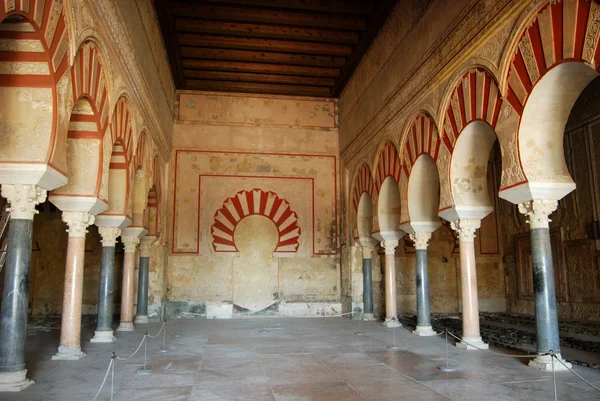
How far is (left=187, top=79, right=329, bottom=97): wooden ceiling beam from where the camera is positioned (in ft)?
32.6

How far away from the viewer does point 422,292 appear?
662 centimetres

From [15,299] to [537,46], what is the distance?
4451 millimetres

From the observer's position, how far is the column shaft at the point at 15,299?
3.46 m

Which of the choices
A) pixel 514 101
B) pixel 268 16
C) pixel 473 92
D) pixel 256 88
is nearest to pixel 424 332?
pixel 473 92

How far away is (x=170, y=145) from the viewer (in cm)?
971

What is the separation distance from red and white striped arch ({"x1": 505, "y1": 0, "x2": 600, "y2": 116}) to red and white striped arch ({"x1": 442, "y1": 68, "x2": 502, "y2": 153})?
263 millimetres

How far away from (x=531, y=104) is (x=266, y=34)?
4.82 m

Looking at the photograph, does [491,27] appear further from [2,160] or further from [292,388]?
[2,160]

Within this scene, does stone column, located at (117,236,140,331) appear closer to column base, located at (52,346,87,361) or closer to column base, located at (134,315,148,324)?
column base, located at (134,315,148,324)

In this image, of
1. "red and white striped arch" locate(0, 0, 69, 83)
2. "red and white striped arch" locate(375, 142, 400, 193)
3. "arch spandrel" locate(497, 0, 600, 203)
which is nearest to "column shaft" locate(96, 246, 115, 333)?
"red and white striped arch" locate(0, 0, 69, 83)

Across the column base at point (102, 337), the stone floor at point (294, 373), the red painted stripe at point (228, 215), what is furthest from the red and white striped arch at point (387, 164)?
the column base at point (102, 337)

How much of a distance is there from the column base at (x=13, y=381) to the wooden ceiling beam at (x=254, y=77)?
23.1ft

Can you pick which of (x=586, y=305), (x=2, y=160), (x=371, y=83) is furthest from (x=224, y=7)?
(x=586, y=305)

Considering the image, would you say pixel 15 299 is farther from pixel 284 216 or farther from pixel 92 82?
pixel 284 216
